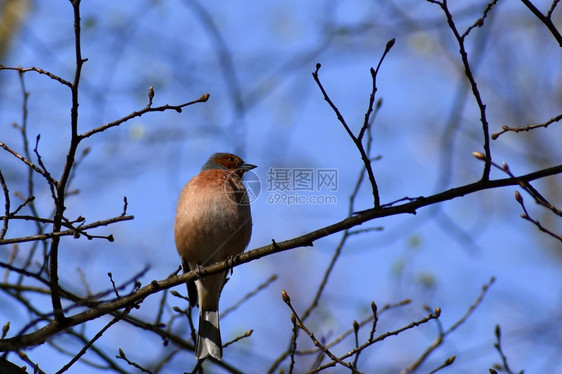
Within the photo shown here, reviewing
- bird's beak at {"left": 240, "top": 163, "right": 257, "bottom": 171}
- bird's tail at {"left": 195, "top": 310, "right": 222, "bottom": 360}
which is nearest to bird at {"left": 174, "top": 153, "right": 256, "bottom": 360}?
bird's tail at {"left": 195, "top": 310, "right": 222, "bottom": 360}

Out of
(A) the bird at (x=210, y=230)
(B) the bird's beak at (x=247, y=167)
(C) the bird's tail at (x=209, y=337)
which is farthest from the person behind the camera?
(B) the bird's beak at (x=247, y=167)

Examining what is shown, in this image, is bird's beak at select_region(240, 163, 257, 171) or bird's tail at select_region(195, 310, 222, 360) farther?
bird's beak at select_region(240, 163, 257, 171)

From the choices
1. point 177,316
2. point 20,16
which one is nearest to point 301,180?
point 177,316

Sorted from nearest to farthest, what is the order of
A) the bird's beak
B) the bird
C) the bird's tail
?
the bird's tail → the bird → the bird's beak

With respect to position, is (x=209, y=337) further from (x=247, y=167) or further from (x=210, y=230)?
(x=247, y=167)

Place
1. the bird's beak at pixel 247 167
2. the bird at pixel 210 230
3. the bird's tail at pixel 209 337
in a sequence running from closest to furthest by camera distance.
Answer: the bird's tail at pixel 209 337, the bird at pixel 210 230, the bird's beak at pixel 247 167

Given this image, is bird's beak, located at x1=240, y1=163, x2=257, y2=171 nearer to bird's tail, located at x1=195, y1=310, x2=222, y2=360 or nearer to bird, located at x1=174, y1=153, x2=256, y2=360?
bird, located at x1=174, y1=153, x2=256, y2=360

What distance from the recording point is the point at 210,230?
549 cm

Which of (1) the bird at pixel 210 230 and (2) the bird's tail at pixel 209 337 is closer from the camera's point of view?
(2) the bird's tail at pixel 209 337

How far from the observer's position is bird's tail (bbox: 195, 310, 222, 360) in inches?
189

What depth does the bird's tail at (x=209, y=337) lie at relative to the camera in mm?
4805

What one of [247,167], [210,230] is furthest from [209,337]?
[247,167]

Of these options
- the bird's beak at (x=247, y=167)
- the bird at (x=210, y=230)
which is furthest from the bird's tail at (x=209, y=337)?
the bird's beak at (x=247, y=167)

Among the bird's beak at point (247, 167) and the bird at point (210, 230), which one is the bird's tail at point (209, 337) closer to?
the bird at point (210, 230)
